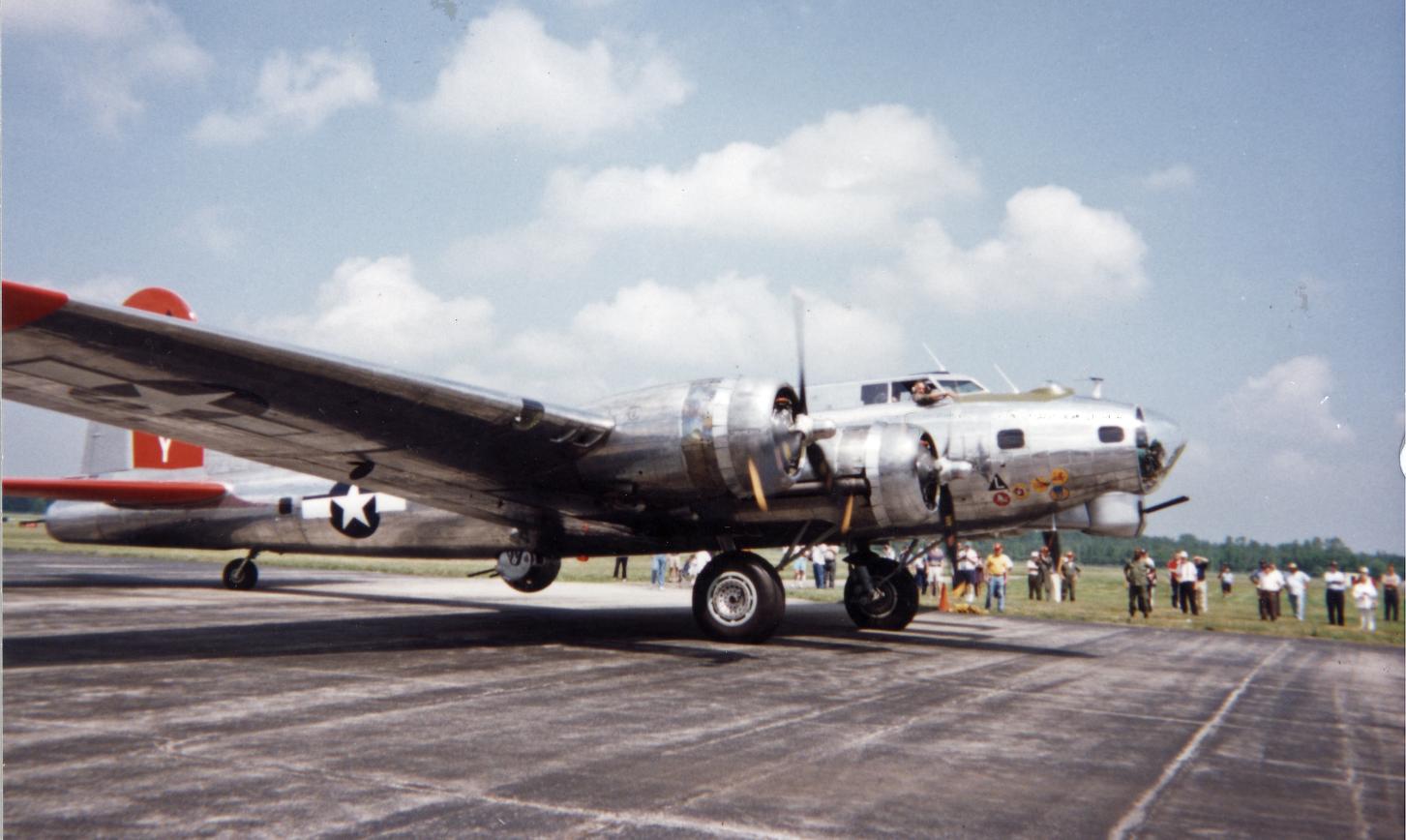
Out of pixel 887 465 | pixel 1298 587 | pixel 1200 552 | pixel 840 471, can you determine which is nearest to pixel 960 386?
pixel 887 465

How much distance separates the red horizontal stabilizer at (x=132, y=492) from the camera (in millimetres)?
17172

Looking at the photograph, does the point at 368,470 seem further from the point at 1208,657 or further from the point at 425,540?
the point at 1208,657

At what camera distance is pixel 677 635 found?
458 inches

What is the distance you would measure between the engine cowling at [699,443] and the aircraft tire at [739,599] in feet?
4.19

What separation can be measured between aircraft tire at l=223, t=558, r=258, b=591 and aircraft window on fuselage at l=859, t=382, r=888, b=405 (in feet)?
44.6

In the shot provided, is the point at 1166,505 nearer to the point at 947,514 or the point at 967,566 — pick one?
the point at 947,514

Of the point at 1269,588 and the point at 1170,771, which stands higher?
the point at 1269,588

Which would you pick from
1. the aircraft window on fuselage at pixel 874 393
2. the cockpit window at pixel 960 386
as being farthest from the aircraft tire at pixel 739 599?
the cockpit window at pixel 960 386

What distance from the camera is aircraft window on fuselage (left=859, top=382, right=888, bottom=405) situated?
12.9 metres

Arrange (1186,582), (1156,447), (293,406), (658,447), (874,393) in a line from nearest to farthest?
(293,406), (658,447), (1156,447), (874,393), (1186,582)

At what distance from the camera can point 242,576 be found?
19.3 meters

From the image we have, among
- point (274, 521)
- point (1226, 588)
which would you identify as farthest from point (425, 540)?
point (1226, 588)

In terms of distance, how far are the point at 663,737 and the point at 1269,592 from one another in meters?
22.1

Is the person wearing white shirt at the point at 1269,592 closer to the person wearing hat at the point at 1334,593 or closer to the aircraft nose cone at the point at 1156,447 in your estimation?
the person wearing hat at the point at 1334,593
